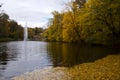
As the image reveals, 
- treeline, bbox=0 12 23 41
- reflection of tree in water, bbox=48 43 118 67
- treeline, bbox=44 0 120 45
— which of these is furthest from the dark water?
treeline, bbox=0 12 23 41

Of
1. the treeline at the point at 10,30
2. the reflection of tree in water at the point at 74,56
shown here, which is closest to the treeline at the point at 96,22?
the reflection of tree in water at the point at 74,56

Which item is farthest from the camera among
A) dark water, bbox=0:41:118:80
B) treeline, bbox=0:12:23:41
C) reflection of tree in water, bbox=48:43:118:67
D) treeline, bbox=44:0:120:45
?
treeline, bbox=0:12:23:41

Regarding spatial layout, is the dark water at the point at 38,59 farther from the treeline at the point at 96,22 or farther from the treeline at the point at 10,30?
the treeline at the point at 10,30

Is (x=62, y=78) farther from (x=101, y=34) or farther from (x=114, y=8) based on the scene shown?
(x=101, y=34)

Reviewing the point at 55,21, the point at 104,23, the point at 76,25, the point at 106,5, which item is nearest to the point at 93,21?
the point at 104,23

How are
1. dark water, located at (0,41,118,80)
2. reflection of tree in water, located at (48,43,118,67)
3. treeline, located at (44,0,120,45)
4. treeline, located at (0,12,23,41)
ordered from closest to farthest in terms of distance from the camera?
dark water, located at (0,41,118,80) < reflection of tree in water, located at (48,43,118,67) < treeline, located at (44,0,120,45) < treeline, located at (0,12,23,41)

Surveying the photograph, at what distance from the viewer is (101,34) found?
56.9m

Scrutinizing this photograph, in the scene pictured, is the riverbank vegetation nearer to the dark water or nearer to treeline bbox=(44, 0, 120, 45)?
treeline bbox=(44, 0, 120, 45)

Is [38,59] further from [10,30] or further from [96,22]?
[10,30]

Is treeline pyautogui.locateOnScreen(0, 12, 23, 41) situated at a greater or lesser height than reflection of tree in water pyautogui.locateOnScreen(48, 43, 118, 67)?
greater

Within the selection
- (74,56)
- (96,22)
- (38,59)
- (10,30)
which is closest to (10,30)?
(10,30)

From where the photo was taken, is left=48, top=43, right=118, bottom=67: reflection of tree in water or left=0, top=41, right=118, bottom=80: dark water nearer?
left=0, top=41, right=118, bottom=80: dark water

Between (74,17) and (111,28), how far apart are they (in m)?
27.1

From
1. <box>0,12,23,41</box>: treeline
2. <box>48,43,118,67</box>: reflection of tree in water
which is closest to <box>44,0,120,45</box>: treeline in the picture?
<box>48,43,118,67</box>: reflection of tree in water
